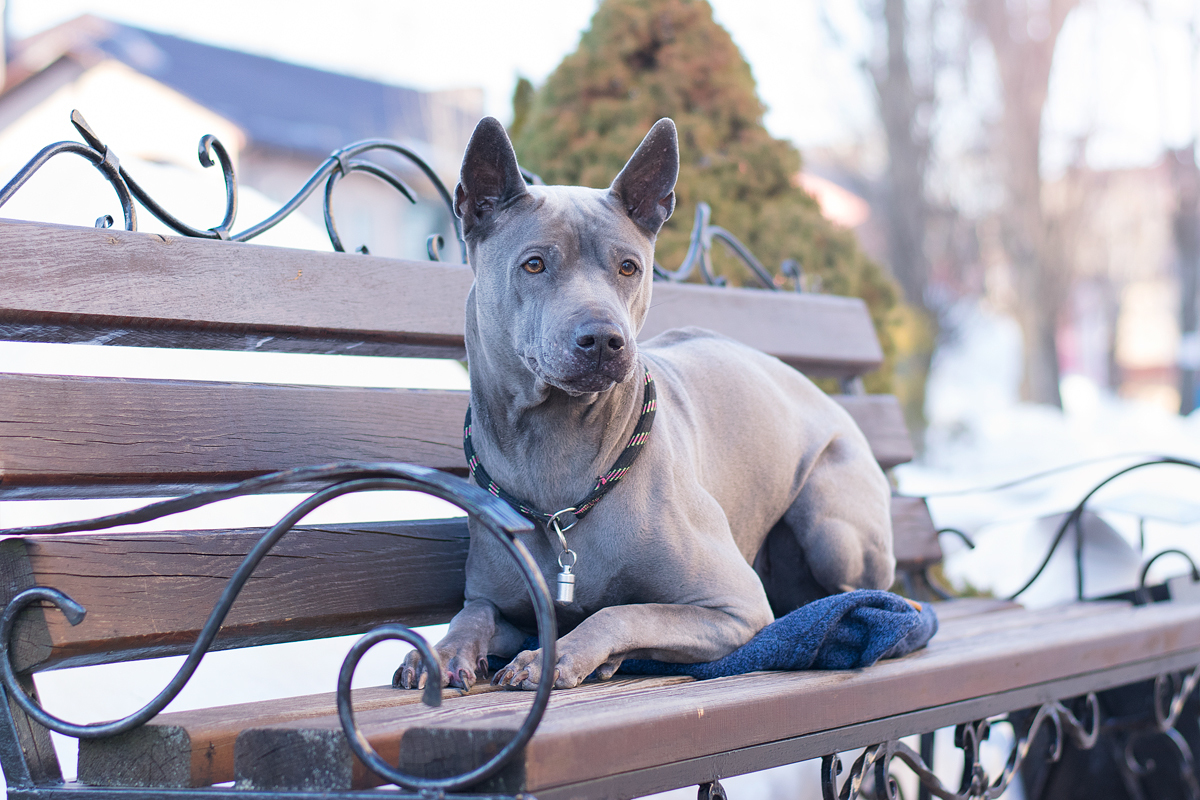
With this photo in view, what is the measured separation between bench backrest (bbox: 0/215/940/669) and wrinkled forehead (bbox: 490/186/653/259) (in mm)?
583

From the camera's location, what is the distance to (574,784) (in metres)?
1.45

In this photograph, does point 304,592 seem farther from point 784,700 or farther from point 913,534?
point 913,534

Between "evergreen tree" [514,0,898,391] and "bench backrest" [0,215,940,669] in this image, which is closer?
"bench backrest" [0,215,940,669]

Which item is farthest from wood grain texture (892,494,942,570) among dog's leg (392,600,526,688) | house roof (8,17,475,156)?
house roof (8,17,475,156)

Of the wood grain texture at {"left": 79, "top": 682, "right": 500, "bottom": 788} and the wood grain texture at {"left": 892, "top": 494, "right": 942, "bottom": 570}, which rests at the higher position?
the wood grain texture at {"left": 79, "top": 682, "right": 500, "bottom": 788}

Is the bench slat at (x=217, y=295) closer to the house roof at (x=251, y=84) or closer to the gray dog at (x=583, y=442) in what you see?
the gray dog at (x=583, y=442)

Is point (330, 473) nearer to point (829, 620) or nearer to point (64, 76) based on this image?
point (829, 620)

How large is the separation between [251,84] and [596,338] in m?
22.6

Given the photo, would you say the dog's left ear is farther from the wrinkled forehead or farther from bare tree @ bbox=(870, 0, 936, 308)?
bare tree @ bbox=(870, 0, 936, 308)

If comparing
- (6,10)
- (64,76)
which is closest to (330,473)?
(64,76)

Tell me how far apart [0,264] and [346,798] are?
4.11 ft

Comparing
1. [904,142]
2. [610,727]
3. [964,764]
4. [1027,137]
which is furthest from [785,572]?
[1027,137]

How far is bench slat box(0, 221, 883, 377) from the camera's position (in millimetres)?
2043

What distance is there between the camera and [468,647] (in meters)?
1.98
